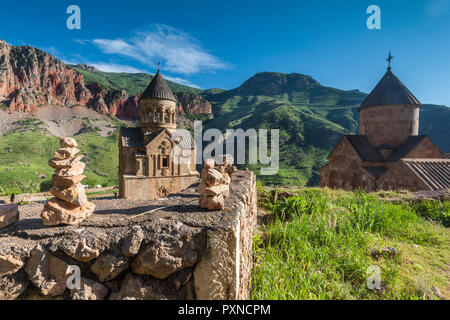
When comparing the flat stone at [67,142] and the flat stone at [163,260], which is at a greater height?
the flat stone at [67,142]

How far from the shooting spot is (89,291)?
5.26 feet

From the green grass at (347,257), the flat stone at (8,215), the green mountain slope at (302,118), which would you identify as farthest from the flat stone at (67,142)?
the green mountain slope at (302,118)

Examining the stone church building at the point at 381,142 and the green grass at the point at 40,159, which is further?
the green grass at the point at 40,159

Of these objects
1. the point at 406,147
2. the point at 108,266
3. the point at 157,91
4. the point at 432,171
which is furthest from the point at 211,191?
the point at 157,91

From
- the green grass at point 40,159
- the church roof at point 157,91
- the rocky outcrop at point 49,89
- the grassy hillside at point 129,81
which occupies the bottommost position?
the green grass at point 40,159

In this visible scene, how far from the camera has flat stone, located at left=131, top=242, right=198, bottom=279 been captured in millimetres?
1624

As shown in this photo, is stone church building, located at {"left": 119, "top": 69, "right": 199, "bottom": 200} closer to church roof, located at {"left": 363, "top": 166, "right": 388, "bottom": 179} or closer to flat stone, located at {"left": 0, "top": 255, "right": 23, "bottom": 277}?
church roof, located at {"left": 363, "top": 166, "right": 388, "bottom": 179}

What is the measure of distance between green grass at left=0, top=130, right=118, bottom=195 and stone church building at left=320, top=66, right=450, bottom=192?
32575mm

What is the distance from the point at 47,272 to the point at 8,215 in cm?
74

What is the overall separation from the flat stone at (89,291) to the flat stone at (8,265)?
42 centimetres

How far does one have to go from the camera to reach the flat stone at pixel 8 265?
156 centimetres

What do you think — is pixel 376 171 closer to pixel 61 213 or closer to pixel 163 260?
pixel 163 260
